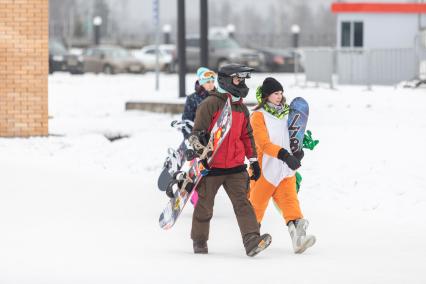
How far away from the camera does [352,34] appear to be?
37.8 m

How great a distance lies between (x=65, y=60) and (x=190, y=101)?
3727 centimetres

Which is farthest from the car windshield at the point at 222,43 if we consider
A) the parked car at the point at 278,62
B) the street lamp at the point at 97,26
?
the street lamp at the point at 97,26

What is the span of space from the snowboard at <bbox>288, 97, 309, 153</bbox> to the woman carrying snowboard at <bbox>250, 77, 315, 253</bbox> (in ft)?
0.14

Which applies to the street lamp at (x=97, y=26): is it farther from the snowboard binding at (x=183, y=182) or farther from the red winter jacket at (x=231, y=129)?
the red winter jacket at (x=231, y=129)

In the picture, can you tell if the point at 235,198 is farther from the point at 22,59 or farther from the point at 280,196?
the point at 22,59

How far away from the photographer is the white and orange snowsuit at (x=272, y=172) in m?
10.0

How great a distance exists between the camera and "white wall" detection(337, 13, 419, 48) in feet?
122

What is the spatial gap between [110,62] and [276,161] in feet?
127

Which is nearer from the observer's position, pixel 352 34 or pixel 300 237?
pixel 300 237

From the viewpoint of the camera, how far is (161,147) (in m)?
17.1

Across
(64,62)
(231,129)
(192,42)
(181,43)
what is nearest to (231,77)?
(231,129)

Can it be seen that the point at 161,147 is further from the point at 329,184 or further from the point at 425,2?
the point at 425,2

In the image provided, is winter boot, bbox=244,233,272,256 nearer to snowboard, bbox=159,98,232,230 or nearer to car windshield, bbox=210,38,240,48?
snowboard, bbox=159,98,232,230

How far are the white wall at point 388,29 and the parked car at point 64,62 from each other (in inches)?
561
